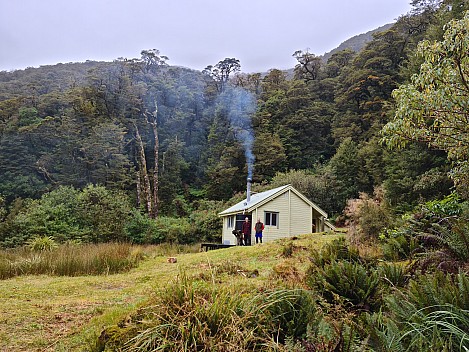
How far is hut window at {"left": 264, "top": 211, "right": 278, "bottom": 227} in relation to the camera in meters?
19.9

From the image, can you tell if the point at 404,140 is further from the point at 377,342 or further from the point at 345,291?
the point at 377,342

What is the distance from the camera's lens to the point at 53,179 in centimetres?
3516

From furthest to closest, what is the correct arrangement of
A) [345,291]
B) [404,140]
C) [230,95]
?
[230,95], [404,140], [345,291]

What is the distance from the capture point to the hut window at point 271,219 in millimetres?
19922

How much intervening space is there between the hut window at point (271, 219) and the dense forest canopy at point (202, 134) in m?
8.59

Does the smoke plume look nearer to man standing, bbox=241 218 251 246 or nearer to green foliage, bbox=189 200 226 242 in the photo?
green foliage, bbox=189 200 226 242

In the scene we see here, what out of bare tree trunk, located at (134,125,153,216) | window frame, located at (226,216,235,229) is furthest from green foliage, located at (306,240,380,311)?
bare tree trunk, located at (134,125,153,216)

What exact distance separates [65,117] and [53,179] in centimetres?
654

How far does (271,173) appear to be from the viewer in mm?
37000

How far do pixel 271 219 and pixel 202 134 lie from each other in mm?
26417

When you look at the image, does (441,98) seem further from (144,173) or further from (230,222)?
(144,173)

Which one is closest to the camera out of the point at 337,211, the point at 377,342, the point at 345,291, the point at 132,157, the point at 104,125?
the point at 377,342

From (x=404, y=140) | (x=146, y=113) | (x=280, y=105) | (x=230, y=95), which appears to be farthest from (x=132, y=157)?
(x=404, y=140)

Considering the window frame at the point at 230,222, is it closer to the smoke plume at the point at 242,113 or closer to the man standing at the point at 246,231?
the man standing at the point at 246,231
